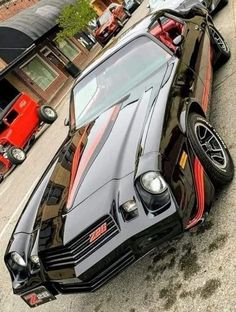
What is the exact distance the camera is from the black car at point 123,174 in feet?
10.8

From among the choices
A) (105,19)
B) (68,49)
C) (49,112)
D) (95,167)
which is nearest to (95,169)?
(95,167)

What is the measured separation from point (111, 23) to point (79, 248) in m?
20.8

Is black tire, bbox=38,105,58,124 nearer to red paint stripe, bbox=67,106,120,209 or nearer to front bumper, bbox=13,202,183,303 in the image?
red paint stripe, bbox=67,106,120,209

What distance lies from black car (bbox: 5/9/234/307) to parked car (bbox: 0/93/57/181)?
21.8 ft

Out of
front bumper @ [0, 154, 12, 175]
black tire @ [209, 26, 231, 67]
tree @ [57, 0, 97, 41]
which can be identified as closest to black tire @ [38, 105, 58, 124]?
front bumper @ [0, 154, 12, 175]

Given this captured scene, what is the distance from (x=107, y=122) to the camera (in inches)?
173

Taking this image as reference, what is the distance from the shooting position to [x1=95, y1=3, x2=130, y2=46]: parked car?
73.7 ft

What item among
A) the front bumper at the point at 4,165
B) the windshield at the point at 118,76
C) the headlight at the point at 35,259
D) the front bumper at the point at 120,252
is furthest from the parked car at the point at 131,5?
the front bumper at the point at 120,252

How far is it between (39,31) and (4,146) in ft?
39.4

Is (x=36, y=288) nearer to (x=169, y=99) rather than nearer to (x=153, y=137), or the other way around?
(x=153, y=137)

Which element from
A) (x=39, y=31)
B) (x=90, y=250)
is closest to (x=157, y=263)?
(x=90, y=250)

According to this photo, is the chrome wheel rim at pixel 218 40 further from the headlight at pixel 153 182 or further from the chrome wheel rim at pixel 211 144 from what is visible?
the headlight at pixel 153 182

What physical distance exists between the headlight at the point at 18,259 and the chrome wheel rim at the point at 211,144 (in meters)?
2.03

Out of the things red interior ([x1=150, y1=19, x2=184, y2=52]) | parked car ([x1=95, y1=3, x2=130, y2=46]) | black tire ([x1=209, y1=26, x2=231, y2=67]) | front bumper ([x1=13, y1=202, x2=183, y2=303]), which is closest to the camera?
front bumper ([x1=13, y1=202, x2=183, y2=303])
